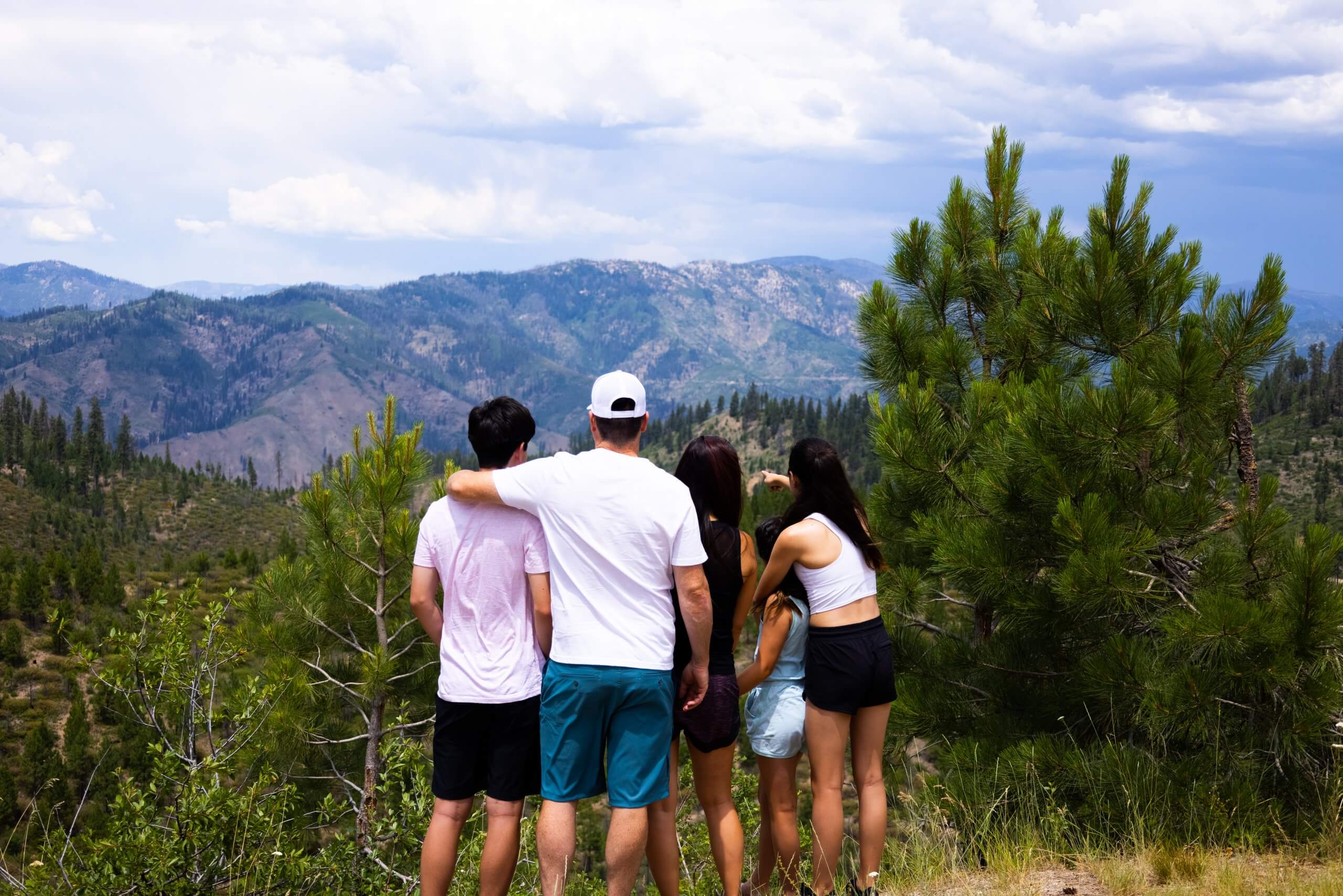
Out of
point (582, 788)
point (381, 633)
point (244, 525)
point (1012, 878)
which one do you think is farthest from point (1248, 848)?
point (244, 525)

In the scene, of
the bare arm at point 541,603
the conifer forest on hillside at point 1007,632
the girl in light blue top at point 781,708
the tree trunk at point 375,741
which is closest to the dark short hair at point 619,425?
the bare arm at point 541,603

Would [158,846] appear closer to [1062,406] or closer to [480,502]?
[480,502]

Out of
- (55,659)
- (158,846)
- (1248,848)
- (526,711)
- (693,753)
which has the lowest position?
(55,659)

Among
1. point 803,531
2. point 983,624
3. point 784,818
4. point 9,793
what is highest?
point 803,531

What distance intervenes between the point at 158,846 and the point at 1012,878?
398 cm

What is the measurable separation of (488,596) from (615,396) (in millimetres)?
1005

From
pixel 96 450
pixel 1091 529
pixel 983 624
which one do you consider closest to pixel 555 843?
pixel 1091 529

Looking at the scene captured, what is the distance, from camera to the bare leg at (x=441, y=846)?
3.85 metres

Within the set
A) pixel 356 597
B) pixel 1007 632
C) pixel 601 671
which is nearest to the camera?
pixel 601 671

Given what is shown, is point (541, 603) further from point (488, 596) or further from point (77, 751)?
point (77, 751)

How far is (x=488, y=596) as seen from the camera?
12.4ft

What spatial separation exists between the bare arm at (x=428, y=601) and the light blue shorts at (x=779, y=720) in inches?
59.7

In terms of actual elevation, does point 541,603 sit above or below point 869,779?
above

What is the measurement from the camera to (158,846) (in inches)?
148
